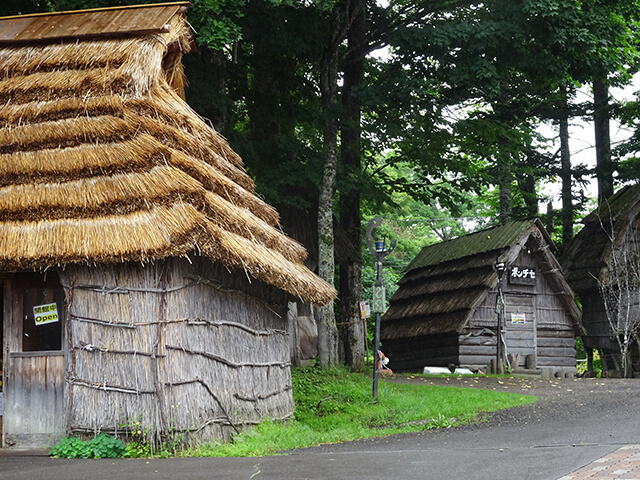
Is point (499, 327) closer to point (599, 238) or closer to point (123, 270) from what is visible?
point (599, 238)

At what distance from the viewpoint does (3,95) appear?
46.3 ft

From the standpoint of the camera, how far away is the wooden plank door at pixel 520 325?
28031mm

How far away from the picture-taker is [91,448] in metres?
11.8

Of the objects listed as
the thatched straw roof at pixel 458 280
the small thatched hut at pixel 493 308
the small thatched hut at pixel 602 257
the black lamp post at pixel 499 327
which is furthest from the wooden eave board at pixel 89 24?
the small thatched hut at pixel 602 257

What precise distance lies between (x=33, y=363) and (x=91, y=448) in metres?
1.77

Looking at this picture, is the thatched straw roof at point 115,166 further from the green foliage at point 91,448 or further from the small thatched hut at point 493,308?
the small thatched hut at point 493,308

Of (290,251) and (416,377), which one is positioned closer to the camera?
(290,251)

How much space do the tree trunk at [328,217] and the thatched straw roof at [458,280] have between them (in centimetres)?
729

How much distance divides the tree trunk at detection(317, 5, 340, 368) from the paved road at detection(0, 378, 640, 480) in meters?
6.26

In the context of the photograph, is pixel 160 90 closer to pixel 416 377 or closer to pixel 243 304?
pixel 243 304

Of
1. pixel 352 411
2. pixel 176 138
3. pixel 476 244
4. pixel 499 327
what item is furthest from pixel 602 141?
pixel 176 138

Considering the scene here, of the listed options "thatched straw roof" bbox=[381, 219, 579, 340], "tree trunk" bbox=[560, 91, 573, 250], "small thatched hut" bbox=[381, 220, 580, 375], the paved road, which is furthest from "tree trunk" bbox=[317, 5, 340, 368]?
"tree trunk" bbox=[560, 91, 573, 250]

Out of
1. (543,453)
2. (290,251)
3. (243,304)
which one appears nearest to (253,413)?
(243,304)

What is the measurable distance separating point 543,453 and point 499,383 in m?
11.6
